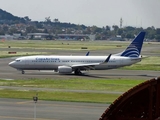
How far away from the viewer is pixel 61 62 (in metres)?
76.4

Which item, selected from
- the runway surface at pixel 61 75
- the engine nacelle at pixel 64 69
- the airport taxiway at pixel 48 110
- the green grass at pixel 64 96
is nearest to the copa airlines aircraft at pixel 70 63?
the engine nacelle at pixel 64 69

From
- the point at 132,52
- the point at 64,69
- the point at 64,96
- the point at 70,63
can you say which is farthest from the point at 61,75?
the point at 64,96

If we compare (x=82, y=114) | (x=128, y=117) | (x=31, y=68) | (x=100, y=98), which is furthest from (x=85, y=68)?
(x=128, y=117)

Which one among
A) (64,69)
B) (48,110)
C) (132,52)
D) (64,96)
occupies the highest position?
(132,52)

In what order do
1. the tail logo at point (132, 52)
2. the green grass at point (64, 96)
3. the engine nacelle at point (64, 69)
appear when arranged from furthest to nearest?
1. the tail logo at point (132, 52)
2. the engine nacelle at point (64, 69)
3. the green grass at point (64, 96)

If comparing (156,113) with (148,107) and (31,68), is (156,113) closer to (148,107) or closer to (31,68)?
(148,107)

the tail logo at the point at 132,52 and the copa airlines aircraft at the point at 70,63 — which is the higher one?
the tail logo at the point at 132,52

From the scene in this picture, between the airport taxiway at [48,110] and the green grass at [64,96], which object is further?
the green grass at [64,96]

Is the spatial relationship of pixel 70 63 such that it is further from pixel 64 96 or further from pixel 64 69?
pixel 64 96

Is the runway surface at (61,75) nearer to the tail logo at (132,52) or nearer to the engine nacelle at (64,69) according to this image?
the engine nacelle at (64,69)

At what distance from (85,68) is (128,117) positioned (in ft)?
212

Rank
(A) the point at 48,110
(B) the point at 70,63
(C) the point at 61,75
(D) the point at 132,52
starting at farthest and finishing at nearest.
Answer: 1. (D) the point at 132,52
2. (B) the point at 70,63
3. (C) the point at 61,75
4. (A) the point at 48,110

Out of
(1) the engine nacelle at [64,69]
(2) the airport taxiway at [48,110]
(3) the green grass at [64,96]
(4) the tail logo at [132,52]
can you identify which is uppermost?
(4) the tail logo at [132,52]

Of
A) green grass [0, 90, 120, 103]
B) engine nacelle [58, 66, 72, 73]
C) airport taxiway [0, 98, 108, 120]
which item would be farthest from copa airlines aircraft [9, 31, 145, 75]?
airport taxiway [0, 98, 108, 120]
